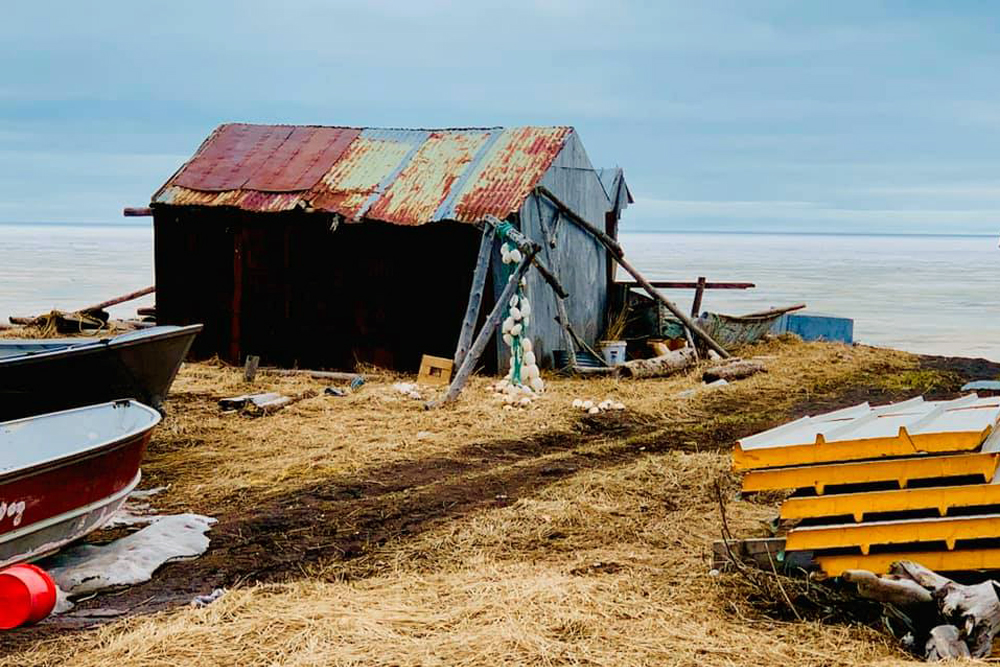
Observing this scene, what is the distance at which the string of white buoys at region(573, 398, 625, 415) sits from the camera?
14.3 metres

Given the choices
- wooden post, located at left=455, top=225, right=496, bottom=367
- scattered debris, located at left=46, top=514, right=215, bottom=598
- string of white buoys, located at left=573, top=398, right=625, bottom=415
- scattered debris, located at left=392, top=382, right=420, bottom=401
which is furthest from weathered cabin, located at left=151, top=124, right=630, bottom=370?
scattered debris, located at left=46, top=514, right=215, bottom=598

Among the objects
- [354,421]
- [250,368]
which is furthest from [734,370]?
[250,368]

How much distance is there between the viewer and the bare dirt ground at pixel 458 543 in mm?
6223

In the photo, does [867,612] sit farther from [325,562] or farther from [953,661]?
[325,562]

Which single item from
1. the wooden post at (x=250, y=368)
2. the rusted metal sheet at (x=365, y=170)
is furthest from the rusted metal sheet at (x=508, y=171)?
the wooden post at (x=250, y=368)

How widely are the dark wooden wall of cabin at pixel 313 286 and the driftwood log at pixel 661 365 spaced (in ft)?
7.28

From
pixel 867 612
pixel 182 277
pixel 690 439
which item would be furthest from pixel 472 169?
pixel 867 612

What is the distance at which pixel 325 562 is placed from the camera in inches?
318

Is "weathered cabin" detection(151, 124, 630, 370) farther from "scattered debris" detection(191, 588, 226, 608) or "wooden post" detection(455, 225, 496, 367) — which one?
A: "scattered debris" detection(191, 588, 226, 608)

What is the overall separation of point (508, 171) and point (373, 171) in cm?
231

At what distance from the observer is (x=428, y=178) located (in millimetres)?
17672

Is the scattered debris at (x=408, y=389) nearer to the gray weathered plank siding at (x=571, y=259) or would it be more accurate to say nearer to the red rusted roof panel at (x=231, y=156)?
the gray weathered plank siding at (x=571, y=259)

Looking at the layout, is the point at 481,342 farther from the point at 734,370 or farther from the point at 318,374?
the point at 734,370

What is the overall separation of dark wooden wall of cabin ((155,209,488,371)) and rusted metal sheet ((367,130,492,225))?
1.01ft
